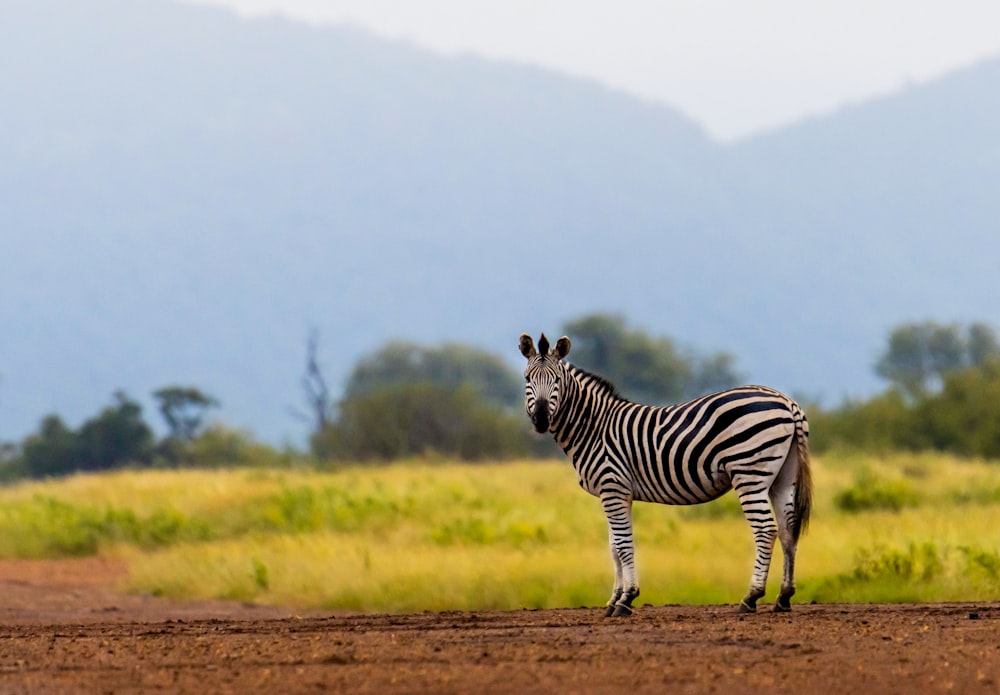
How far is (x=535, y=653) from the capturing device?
909cm

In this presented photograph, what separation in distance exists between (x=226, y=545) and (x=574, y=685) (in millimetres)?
12228

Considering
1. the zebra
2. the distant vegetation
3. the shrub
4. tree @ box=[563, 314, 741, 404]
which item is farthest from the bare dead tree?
the zebra

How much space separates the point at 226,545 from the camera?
767 inches

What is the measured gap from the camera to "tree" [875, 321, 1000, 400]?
3241 inches

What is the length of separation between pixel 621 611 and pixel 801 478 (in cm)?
174

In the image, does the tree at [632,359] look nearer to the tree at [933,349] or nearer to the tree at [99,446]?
the tree at [933,349]

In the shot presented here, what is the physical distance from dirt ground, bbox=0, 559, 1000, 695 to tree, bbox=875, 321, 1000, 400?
71351 millimetres

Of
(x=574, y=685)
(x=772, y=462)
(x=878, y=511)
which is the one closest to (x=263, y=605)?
(x=772, y=462)

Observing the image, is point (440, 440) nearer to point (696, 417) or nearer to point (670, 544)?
point (670, 544)

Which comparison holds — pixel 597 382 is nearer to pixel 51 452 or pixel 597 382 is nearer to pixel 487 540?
pixel 487 540

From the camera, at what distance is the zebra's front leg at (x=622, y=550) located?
1132cm

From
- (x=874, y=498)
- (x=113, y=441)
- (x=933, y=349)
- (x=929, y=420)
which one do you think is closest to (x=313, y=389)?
(x=113, y=441)

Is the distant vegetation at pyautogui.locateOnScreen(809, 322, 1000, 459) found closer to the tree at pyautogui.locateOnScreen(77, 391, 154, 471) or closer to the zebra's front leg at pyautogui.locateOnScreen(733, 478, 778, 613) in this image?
the zebra's front leg at pyautogui.locateOnScreen(733, 478, 778, 613)

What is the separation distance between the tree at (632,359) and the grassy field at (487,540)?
4347cm
